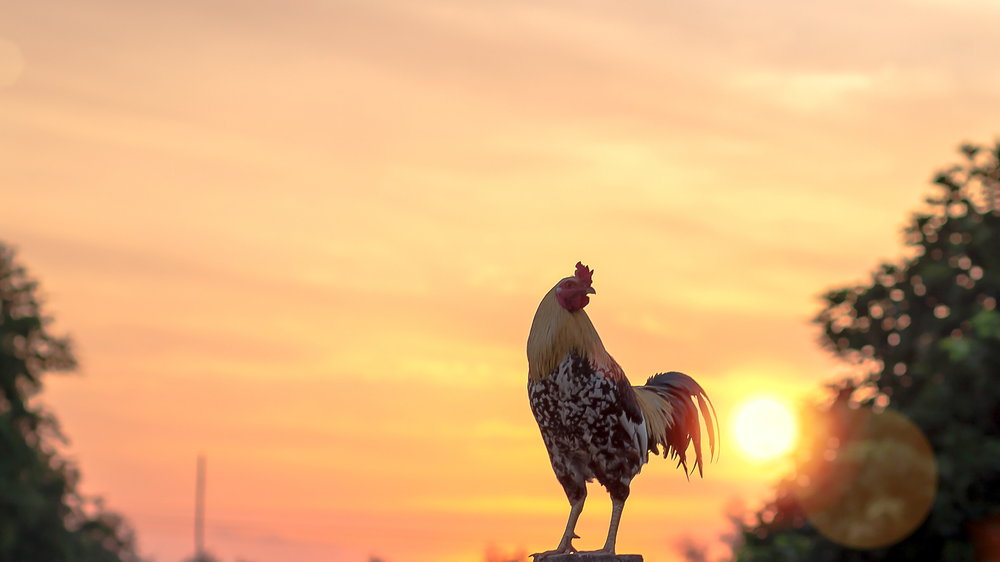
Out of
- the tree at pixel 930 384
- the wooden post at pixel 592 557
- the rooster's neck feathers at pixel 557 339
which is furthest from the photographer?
the tree at pixel 930 384

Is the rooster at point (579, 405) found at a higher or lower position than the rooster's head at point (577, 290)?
lower

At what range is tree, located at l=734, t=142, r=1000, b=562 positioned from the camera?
86.3ft

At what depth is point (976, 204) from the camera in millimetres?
28859

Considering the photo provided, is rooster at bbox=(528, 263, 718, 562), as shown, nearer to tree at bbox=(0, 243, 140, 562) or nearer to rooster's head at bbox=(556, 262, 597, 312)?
rooster's head at bbox=(556, 262, 597, 312)

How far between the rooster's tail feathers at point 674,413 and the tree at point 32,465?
3156 centimetres

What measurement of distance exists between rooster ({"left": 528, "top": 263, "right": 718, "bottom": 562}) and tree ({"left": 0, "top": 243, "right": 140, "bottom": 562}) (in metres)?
32.5

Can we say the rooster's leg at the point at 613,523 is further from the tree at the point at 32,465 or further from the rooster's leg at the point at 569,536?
the tree at the point at 32,465

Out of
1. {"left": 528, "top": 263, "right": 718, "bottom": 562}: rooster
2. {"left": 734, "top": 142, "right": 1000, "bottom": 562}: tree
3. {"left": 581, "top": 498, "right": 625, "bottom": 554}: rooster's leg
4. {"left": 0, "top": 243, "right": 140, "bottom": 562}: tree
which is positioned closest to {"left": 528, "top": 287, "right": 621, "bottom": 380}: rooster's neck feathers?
{"left": 528, "top": 263, "right": 718, "bottom": 562}: rooster

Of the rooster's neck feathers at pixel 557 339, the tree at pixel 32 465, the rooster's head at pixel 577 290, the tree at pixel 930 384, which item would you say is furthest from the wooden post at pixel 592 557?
the tree at pixel 32 465

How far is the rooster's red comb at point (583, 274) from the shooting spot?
10469 millimetres

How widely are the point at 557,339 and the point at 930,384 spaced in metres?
19.0

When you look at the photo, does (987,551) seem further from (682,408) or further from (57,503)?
(57,503)

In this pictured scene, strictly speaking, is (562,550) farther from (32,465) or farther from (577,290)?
(32,465)

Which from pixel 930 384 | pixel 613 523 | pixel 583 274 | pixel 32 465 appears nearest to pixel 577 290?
pixel 583 274
